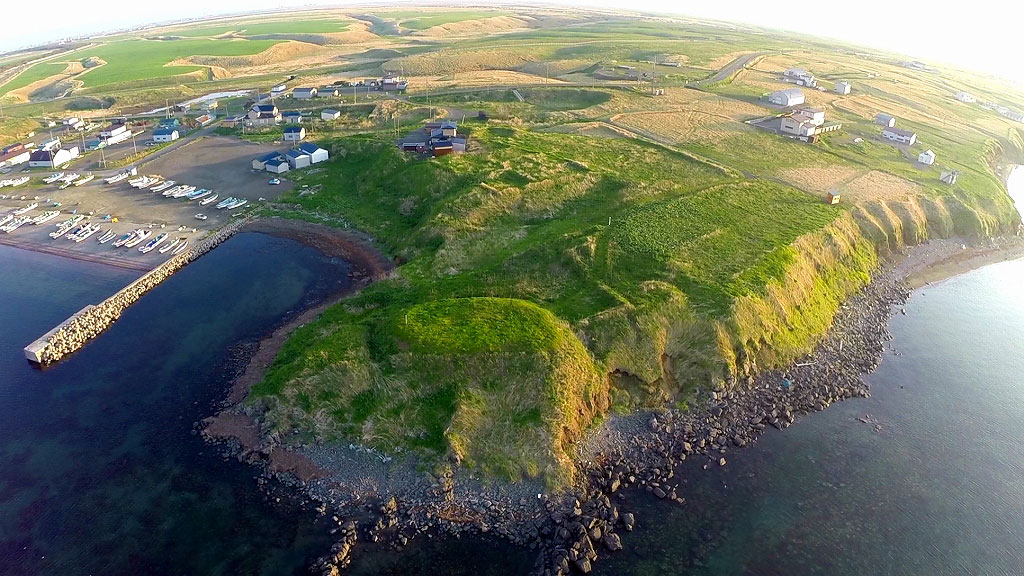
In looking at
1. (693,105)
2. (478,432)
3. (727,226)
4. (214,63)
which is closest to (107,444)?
(478,432)

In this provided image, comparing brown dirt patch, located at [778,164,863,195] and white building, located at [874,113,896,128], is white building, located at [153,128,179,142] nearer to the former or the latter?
brown dirt patch, located at [778,164,863,195]

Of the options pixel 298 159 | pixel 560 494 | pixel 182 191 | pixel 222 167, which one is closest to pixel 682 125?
pixel 298 159

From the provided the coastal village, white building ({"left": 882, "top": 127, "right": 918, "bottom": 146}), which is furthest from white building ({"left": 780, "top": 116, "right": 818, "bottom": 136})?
white building ({"left": 882, "top": 127, "right": 918, "bottom": 146})

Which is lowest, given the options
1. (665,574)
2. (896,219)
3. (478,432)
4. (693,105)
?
(665,574)

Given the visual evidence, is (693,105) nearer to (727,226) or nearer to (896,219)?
(896,219)

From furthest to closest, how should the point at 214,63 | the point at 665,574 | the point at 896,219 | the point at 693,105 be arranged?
the point at 214,63 < the point at 693,105 < the point at 896,219 < the point at 665,574

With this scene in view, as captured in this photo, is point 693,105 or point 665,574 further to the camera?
point 693,105

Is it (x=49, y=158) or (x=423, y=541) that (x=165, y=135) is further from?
(x=423, y=541)

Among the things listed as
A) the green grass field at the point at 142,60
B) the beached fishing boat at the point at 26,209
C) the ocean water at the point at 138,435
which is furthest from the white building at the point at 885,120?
the green grass field at the point at 142,60
